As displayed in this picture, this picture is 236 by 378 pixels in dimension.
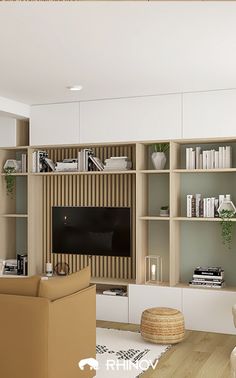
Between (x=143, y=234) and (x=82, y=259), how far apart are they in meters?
1.00

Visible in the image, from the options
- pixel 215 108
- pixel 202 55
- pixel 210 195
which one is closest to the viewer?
pixel 202 55

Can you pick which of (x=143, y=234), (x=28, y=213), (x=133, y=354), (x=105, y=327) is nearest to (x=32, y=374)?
(x=133, y=354)

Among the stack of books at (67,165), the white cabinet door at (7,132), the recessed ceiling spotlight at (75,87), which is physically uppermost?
the recessed ceiling spotlight at (75,87)

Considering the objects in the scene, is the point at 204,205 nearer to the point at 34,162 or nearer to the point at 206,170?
the point at 206,170

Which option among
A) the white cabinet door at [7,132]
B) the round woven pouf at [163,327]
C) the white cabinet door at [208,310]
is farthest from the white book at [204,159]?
the white cabinet door at [7,132]

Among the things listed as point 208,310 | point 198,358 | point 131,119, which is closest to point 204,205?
point 208,310

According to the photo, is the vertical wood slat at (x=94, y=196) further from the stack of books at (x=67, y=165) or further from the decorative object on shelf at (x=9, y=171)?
the decorative object on shelf at (x=9, y=171)

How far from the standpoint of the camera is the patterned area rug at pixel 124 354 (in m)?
4.34

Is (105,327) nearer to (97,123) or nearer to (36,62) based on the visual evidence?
(97,123)

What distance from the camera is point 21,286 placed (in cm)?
360

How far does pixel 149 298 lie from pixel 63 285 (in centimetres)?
242

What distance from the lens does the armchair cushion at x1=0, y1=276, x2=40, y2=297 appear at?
140 inches

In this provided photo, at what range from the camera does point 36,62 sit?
14.5 ft

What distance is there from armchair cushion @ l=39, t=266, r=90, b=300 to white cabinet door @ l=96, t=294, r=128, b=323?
207 cm
